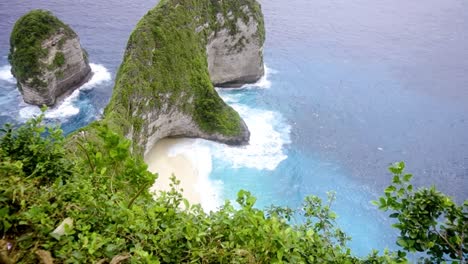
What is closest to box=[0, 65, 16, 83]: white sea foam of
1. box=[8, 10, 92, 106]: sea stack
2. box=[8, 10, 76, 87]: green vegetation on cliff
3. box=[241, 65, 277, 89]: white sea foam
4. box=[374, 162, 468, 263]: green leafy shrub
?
box=[8, 10, 92, 106]: sea stack

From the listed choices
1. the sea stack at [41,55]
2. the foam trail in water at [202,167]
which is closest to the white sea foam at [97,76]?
the sea stack at [41,55]

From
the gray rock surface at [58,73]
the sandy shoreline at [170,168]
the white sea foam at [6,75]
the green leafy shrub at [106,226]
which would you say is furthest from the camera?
the white sea foam at [6,75]

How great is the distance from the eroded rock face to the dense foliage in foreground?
110ft

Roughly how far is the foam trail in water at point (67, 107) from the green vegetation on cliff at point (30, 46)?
2775 mm

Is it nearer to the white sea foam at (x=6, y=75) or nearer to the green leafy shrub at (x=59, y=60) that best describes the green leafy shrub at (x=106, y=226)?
the green leafy shrub at (x=59, y=60)

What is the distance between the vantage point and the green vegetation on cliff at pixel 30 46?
3334 centimetres

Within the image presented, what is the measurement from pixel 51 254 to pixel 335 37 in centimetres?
6034

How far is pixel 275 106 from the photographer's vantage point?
41.4 m

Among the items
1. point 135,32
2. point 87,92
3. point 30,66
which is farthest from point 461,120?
point 30,66

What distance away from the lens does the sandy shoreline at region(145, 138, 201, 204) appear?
27.1 metres

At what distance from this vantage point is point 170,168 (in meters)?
28.9

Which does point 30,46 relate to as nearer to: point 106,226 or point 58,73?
point 58,73

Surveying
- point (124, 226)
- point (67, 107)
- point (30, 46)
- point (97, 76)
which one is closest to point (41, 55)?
point (30, 46)

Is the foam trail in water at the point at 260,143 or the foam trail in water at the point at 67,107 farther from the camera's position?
the foam trail in water at the point at 67,107
